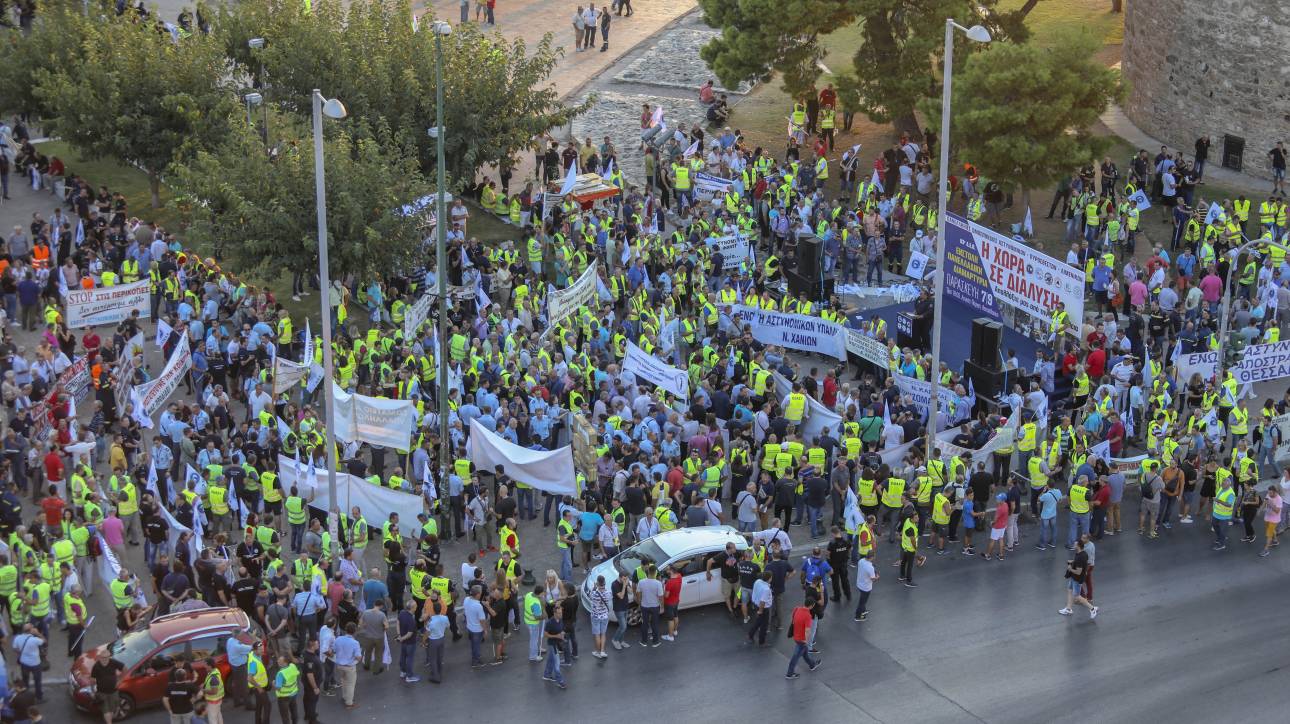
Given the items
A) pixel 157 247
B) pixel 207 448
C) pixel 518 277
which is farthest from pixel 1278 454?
pixel 157 247

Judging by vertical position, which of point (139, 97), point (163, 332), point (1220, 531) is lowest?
point (1220, 531)

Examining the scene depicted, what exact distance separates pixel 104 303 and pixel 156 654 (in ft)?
43.7

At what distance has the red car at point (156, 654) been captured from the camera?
23.7m

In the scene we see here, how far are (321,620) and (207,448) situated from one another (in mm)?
4527

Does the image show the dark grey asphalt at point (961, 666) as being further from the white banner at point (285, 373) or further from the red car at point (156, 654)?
the white banner at point (285, 373)

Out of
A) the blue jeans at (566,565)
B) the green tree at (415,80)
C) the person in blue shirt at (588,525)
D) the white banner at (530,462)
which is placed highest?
the green tree at (415,80)

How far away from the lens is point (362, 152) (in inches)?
1460

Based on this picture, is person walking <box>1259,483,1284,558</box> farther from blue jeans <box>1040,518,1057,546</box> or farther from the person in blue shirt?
the person in blue shirt

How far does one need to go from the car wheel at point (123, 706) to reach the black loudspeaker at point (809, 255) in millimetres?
18561

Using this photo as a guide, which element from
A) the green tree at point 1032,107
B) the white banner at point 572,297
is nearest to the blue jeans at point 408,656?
the white banner at point 572,297

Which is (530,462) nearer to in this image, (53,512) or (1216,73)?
(53,512)

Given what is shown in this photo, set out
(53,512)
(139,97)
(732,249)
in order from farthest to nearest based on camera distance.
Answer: (139,97) < (732,249) < (53,512)

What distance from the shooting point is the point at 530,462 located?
2881 centimetres

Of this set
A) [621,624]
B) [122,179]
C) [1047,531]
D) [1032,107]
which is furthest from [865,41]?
[621,624]
